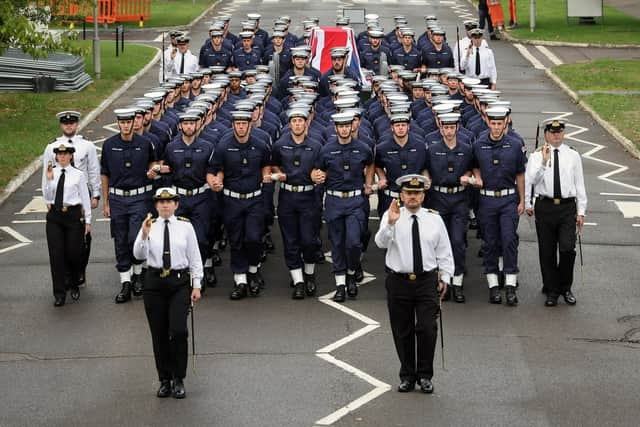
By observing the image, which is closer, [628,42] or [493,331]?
[493,331]

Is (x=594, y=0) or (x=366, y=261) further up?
(x=594, y=0)

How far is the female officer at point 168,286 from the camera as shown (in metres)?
12.6

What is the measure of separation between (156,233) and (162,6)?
141ft

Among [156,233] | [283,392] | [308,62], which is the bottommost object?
[283,392]

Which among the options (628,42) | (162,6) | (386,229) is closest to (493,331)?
(386,229)

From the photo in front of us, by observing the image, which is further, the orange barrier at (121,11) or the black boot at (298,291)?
the orange barrier at (121,11)

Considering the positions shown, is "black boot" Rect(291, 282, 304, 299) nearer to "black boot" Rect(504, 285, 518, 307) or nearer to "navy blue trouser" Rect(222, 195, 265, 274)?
→ "navy blue trouser" Rect(222, 195, 265, 274)

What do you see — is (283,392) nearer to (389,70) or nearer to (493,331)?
(493,331)

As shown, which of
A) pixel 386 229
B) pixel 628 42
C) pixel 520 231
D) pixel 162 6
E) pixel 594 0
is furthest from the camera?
pixel 162 6

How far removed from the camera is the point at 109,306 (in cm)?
1581

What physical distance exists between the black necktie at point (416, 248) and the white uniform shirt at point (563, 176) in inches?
145

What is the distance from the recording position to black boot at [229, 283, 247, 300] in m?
16.2

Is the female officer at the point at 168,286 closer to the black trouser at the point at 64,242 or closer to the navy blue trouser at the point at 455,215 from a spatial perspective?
the black trouser at the point at 64,242

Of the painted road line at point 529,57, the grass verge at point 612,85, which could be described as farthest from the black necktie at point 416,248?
the painted road line at point 529,57
